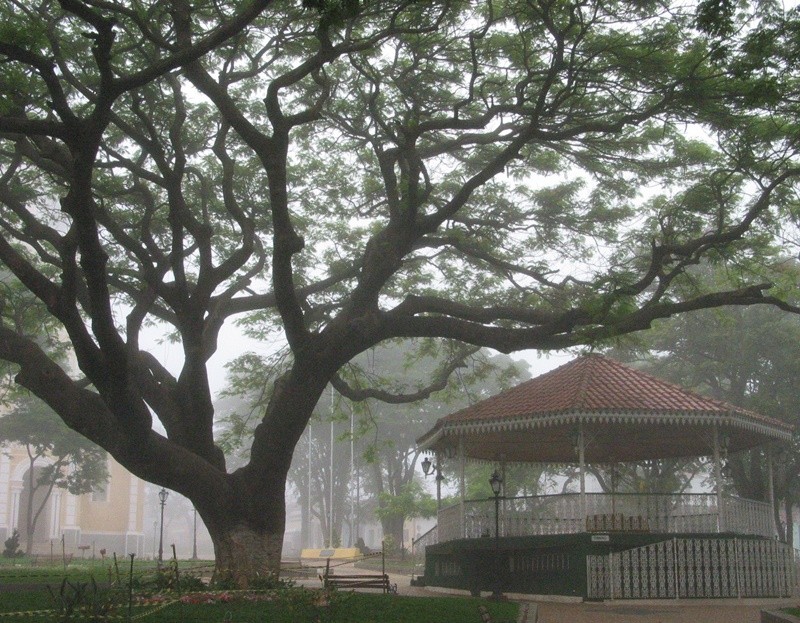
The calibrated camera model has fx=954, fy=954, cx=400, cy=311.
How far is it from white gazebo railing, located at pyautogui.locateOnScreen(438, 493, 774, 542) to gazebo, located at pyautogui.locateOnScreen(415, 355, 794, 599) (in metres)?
0.02

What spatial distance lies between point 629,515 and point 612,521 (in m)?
0.42

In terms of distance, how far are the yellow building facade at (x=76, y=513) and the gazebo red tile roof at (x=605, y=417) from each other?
39.9 meters

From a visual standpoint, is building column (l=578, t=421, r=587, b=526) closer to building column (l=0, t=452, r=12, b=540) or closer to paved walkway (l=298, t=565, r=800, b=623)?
paved walkway (l=298, t=565, r=800, b=623)

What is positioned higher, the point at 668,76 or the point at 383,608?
the point at 668,76

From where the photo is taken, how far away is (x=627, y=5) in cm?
1395

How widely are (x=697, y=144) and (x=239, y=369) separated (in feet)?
37.8

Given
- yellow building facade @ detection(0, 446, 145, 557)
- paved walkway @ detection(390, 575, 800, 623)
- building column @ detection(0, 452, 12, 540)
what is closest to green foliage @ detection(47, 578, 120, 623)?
paved walkway @ detection(390, 575, 800, 623)

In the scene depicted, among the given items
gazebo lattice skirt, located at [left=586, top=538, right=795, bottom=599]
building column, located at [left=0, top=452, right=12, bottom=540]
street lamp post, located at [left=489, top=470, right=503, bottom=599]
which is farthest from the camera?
building column, located at [left=0, top=452, right=12, bottom=540]

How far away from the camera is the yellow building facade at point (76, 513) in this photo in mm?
57438

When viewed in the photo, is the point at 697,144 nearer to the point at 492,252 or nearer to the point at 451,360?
the point at 492,252

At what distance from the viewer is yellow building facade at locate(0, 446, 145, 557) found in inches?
2261

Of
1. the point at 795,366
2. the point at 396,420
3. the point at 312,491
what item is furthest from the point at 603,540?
the point at 312,491

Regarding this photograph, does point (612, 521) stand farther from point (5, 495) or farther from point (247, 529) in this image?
point (5, 495)

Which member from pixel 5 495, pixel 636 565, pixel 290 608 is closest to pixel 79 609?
pixel 290 608
